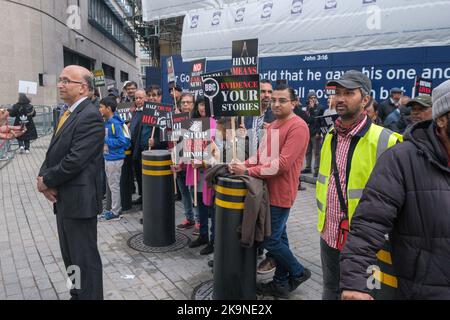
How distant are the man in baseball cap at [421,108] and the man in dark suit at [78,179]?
3393 mm

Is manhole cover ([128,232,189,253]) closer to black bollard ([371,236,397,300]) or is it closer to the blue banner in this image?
black bollard ([371,236,397,300])

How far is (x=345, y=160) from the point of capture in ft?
8.75

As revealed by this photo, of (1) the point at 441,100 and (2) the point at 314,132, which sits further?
(2) the point at 314,132

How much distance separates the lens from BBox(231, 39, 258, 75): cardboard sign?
507 cm

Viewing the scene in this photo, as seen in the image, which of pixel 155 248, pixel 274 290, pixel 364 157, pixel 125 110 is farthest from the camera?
pixel 125 110

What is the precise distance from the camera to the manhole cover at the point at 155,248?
514cm

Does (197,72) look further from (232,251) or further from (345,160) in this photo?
(345,160)

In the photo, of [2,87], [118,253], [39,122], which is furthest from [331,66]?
[2,87]

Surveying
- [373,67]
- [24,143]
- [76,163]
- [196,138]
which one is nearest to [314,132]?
[373,67]

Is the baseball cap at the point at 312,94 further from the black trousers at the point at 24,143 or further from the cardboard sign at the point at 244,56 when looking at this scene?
the black trousers at the point at 24,143

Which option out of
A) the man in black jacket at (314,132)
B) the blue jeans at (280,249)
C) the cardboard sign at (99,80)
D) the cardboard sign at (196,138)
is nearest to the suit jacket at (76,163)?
the blue jeans at (280,249)

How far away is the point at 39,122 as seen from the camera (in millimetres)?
17094

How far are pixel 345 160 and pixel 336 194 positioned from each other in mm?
247
